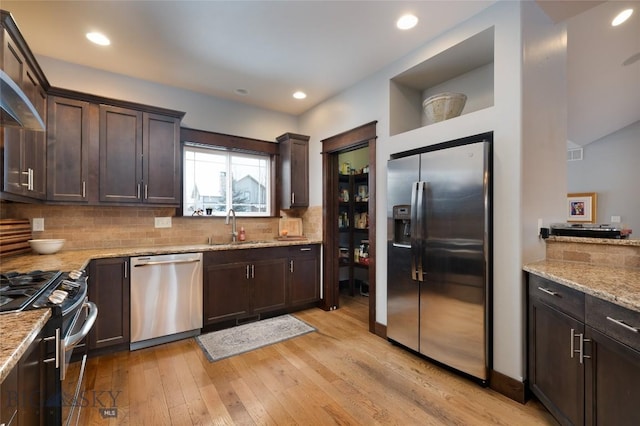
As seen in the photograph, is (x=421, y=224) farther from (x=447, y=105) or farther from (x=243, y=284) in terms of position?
(x=243, y=284)

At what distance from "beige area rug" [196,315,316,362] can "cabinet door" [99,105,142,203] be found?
65.6 inches

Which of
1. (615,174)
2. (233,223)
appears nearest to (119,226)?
(233,223)

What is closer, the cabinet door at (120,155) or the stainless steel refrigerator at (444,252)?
the stainless steel refrigerator at (444,252)

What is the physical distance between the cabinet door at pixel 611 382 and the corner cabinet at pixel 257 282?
2797 mm

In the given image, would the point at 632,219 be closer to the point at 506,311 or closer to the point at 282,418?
the point at 506,311

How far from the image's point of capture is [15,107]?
3.69 feet

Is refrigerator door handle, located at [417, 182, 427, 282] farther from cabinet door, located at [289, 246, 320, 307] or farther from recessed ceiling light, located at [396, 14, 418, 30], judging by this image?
cabinet door, located at [289, 246, 320, 307]

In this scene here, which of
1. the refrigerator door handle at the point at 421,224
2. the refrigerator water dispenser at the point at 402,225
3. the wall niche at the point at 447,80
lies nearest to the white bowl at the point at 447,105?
the wall niche at the point at 447,80

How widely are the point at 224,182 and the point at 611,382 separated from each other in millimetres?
3884

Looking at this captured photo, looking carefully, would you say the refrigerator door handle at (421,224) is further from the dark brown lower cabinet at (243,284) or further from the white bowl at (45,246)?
the white bowl at (45,246)

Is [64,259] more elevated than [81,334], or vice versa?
[64,259]

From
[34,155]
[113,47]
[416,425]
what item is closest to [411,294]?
[416,425]

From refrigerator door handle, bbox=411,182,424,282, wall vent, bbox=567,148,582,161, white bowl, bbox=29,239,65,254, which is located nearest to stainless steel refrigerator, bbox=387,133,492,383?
refrigerator door handle, bbox=411,182,424,282

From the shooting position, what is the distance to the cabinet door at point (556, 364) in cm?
147
